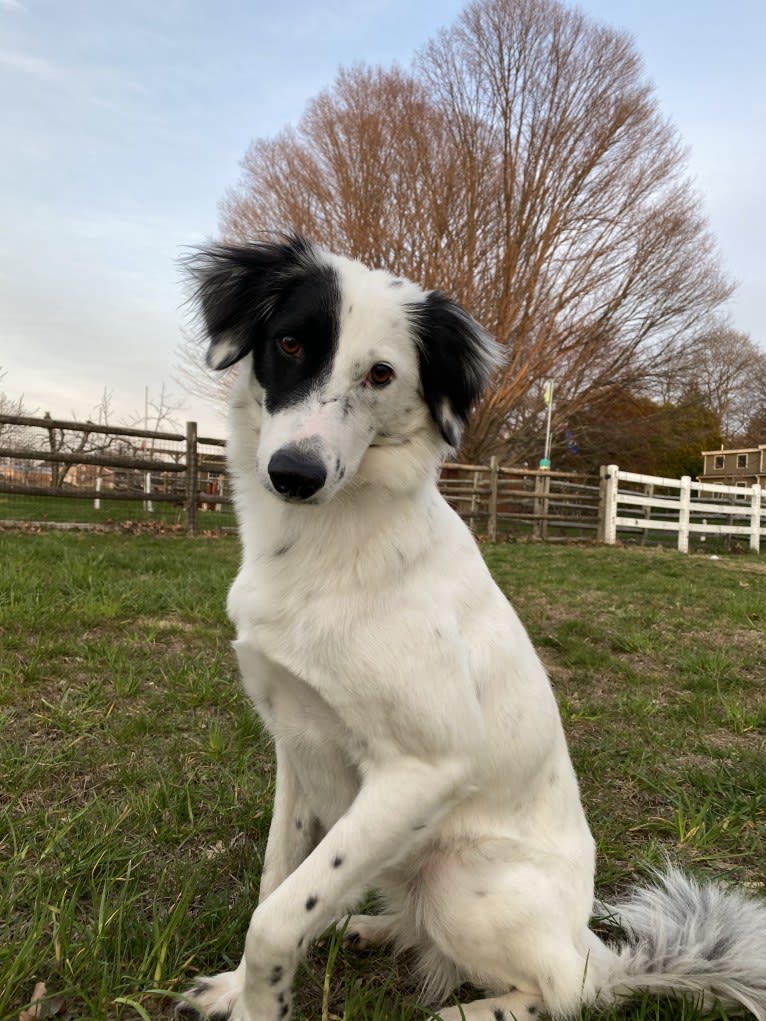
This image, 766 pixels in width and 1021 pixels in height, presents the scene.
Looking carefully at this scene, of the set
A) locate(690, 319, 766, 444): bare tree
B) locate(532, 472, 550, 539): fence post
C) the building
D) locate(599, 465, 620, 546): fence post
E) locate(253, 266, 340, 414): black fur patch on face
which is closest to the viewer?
locate(253, 266, 340, 414): black fur patch on face

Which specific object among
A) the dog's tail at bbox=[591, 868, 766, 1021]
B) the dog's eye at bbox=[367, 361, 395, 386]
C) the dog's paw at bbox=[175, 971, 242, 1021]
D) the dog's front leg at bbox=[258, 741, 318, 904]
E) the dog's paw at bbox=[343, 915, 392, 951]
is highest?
the dog's eye at bbox=[367, 361, 395, 386]

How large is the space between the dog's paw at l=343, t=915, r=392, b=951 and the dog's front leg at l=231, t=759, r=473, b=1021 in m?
0.39

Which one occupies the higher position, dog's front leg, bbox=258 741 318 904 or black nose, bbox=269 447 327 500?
black nose, bbox=269 447 327 500

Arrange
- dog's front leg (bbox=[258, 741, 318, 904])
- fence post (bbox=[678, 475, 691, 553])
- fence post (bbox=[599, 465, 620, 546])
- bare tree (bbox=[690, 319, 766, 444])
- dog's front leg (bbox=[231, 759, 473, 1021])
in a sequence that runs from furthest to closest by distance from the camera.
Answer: bare tree (bbox=[690, 319, 766, 444]), fence post (bbox=[678, 475, 691, 553]), fence post (bbox=[599, 465, 620, 546]), dog's front leg (bbox=[258, 741, 318, 904]), dog's front leg (bbox=[231, 759, 473, 1021])

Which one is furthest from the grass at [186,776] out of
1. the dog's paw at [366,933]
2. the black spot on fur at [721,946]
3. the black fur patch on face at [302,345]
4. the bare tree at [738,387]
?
the bare tree at [738,387]

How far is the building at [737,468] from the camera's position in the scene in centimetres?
4284

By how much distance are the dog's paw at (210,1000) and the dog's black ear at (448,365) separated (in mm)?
1367

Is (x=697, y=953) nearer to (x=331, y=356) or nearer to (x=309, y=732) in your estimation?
(x=309, y=732)

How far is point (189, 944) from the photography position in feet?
5.52

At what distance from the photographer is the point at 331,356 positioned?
64.7 inches

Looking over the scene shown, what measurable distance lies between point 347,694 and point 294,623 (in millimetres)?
202

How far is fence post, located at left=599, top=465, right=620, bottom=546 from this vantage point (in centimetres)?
1477

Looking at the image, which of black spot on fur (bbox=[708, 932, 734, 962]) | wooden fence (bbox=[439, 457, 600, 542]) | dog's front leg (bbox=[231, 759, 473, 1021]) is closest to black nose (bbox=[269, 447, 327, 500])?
dog's front leg (bbox=[231, 759, 473, 1021])

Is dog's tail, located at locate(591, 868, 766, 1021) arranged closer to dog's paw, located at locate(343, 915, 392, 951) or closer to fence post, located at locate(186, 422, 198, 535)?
dog's paw, located at locate(343, 915, 392, 951)
